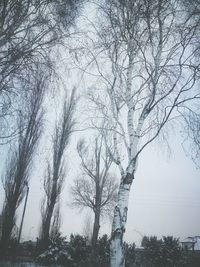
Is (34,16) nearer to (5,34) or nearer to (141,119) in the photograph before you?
(5,34)

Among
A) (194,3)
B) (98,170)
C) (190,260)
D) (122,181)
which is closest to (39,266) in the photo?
(190,260)

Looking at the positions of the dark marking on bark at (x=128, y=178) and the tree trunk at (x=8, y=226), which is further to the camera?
the tree trunk at (x=8, y=226)

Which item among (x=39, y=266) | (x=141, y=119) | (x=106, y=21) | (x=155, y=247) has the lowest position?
(x=39, y=266)

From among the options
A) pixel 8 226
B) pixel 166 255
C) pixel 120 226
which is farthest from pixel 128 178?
pixel 8 226

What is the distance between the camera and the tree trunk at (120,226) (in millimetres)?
6488

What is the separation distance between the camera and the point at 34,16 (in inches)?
265

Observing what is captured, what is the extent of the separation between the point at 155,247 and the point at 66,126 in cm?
936

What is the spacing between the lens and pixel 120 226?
676 cm

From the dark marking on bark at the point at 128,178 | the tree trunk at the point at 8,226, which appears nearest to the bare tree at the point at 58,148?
the tree trunk at the point at 8,226

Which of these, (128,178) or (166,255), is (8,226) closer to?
(166,255)

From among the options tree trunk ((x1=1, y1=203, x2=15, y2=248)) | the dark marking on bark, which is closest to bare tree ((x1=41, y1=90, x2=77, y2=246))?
tree trunk ((x1=1, y1=203, x2=15, y2=248))

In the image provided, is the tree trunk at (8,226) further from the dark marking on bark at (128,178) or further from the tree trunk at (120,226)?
the dark marking on bark at (128,178)

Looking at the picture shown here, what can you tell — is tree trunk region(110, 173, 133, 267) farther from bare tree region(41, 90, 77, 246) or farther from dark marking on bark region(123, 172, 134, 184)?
bare tree region(41, 90, 77, 246)

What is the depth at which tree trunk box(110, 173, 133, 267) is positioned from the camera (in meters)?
6.49
